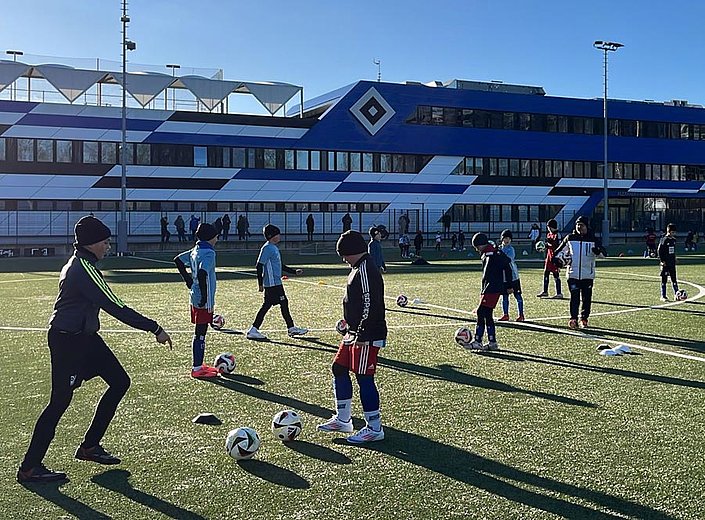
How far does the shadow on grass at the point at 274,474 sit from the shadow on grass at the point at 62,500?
1.25 m

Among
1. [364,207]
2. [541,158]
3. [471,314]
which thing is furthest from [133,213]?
[471,314]

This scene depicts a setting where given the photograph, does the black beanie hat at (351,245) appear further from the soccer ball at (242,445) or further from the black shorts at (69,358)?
the black shorts at (69,358)

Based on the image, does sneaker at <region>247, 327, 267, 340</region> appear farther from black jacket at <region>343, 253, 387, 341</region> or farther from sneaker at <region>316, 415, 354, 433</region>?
black jacket at <region>343, 253, 387, 341</region>

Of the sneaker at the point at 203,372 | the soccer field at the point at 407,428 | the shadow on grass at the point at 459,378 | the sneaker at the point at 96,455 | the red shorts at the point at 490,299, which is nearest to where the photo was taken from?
the soccer field at the point at 407,428

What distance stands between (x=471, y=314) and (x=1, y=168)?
133 ft

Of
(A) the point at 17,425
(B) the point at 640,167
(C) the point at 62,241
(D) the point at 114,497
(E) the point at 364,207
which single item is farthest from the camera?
(B) the point at 640,167

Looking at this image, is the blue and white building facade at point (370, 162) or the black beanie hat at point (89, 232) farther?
the blue and white building facade at point (370, 162)

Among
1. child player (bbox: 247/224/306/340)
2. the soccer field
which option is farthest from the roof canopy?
child player (bbox: 247/224/306/340)

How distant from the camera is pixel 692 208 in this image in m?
69.4

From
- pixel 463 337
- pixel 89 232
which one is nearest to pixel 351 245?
pixel 89 232

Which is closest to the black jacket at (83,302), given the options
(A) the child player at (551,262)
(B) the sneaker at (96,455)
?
(B) the sneaker at (96,455)

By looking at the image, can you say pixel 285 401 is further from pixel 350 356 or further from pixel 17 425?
pixel 17 425

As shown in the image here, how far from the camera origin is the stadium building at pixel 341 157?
48688 millimetres

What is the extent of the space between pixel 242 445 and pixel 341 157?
51066mm
